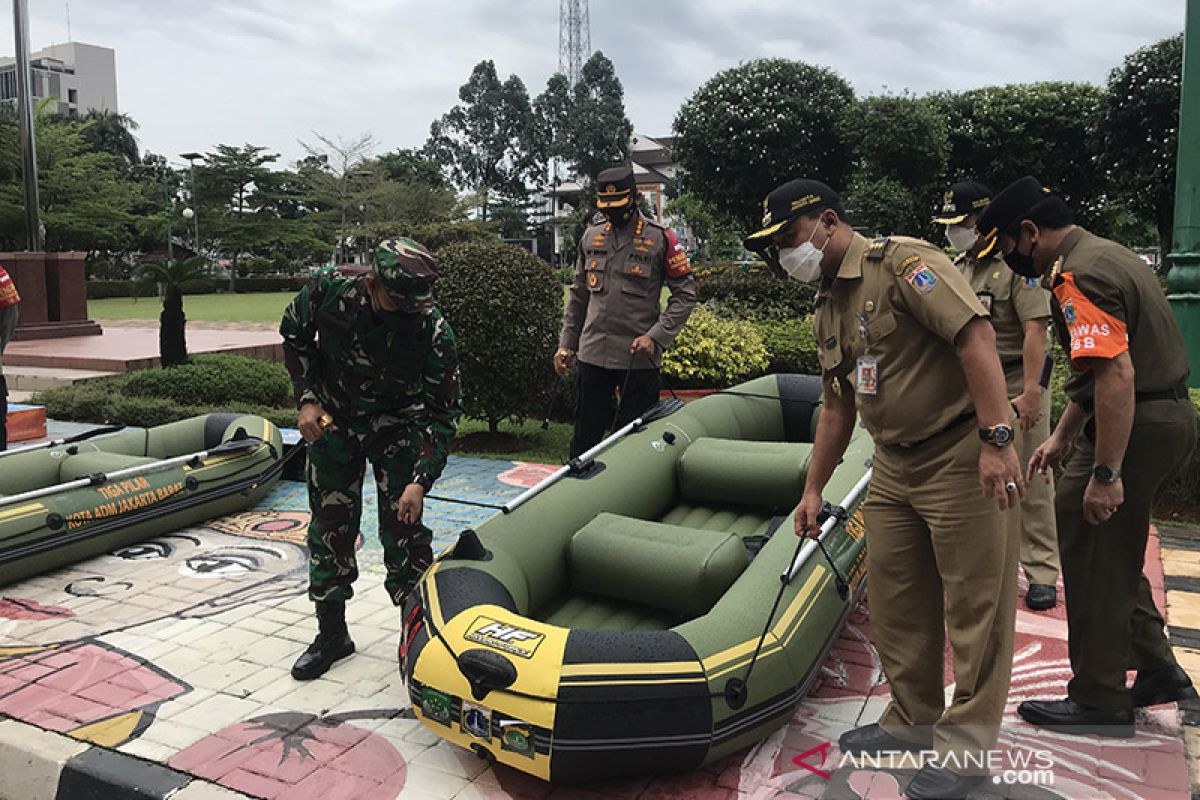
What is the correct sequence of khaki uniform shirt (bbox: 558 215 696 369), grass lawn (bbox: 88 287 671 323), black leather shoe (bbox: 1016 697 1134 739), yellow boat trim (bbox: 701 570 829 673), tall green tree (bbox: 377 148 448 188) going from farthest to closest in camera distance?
Answer: tall green tree (bbox: 377 148 448 188) < grass lawn (bbox: 88 287 671 323) < khaki uniform shirt (bbox: 558 215 696 369) < black leather shoe (bbox: 1016 697 1134 739) < yellow boat trim (bbox: 701 570 829 673)

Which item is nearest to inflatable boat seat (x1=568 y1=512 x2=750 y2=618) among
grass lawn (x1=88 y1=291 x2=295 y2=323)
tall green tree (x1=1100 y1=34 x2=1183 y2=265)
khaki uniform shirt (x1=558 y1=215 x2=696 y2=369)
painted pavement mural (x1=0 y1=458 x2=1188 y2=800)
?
Answer: painted pavement mural (x1=0 y1=458 x2=1188 y2=800)

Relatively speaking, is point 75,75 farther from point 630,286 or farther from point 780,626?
point 780,626

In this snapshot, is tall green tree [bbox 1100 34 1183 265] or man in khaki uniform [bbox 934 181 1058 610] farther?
tall green tree [bbox 1100 34 1183 265]

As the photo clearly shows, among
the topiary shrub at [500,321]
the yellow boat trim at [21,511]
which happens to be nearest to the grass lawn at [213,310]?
the topiary shrub at [500,321]

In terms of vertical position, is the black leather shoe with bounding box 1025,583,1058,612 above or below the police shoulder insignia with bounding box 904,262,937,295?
below

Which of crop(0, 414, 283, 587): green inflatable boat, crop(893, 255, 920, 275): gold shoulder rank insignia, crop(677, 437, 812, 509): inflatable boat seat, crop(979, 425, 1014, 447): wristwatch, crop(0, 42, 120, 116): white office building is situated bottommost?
crop(0, 414, 283, 587): green inflatable boat

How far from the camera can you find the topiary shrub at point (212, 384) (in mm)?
9570

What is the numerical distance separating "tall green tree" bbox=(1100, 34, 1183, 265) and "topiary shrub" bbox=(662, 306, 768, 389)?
16460mm

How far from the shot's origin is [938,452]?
268 cm

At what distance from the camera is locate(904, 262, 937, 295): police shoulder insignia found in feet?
8.42

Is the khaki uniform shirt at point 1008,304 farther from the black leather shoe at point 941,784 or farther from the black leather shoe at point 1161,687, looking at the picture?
the black leather shoe at point 941,784

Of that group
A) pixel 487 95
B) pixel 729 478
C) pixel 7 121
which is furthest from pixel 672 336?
pixel 487 95

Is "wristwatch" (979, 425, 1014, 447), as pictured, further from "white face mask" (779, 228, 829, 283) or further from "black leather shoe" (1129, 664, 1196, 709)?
"black leather shoe" (1129, 664, 1196, 709)

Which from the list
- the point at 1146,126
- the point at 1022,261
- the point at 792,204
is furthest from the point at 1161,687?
the point at 1146,126
